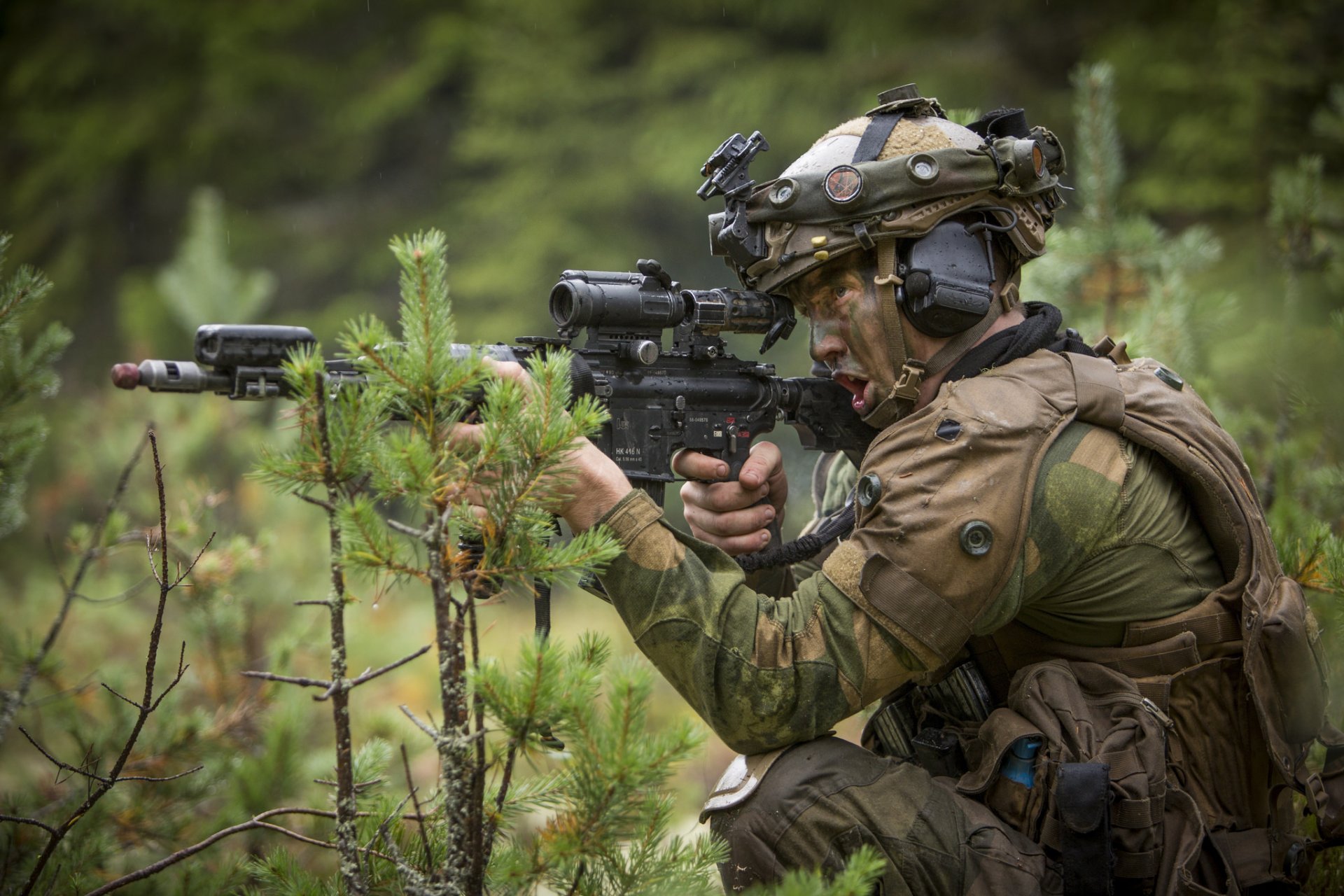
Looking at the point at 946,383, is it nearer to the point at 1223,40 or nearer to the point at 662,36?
the point at 1223,40

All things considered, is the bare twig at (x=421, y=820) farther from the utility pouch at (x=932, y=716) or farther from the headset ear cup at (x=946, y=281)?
the headset ear cup at (x=946, y=281)

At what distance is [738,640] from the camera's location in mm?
2547

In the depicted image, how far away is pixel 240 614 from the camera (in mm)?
5020

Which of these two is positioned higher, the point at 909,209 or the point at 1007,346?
the point at 909,209

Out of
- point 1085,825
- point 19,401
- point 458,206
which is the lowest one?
point 1085,825

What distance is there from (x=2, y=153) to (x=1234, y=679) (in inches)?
636

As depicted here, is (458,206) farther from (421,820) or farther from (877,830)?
(421,820)

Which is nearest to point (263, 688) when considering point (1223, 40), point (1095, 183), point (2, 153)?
point (1095, 183)

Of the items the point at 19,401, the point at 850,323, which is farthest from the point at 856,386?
the point at 19,401

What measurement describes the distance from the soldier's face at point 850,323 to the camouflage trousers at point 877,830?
3.35 ft

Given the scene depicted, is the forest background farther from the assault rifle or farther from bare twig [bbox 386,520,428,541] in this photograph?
the assault rifle

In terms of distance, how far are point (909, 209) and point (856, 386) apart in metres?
0.56

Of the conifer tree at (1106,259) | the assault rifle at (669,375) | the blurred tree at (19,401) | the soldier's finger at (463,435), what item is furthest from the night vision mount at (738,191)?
the conifer tree at (1106,259)

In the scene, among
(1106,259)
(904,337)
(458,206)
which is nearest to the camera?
(904,337)
